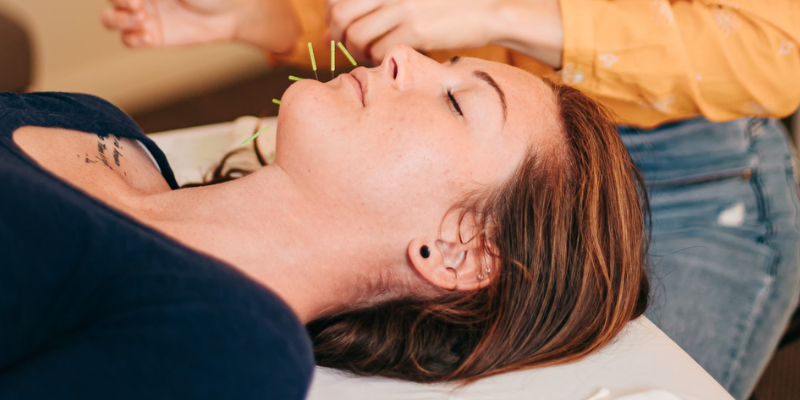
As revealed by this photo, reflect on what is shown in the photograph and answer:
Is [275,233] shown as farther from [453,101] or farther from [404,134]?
[453,101]

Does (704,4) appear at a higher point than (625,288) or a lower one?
higher

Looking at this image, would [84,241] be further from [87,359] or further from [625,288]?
[625,288]

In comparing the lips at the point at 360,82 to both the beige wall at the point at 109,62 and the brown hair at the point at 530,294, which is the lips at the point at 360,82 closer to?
the brown hair at the point at 530,294

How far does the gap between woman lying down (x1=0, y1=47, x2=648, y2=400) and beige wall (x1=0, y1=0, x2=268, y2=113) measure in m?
1.34

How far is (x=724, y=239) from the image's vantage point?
1.28m

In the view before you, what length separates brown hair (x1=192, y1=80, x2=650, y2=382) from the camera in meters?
0.94

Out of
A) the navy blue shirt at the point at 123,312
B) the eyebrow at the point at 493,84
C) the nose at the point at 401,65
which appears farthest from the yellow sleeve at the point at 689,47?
the navy blue shirt at the point at 123,312

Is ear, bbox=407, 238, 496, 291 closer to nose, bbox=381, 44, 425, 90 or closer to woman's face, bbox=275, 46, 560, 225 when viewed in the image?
woman's face, bbox=275, 46, 560, 225

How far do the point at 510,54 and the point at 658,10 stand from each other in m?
0.39

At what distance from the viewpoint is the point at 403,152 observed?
2.77 feet

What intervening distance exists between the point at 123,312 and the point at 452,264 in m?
0.54

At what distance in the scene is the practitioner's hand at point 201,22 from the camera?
116 centimetres

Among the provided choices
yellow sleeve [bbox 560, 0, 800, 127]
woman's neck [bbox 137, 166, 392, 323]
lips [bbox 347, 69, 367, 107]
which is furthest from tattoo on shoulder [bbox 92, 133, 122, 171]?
yellow sleeve [bbox 560, 0, 800, 127]

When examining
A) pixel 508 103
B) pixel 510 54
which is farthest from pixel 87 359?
pixel 510 54
